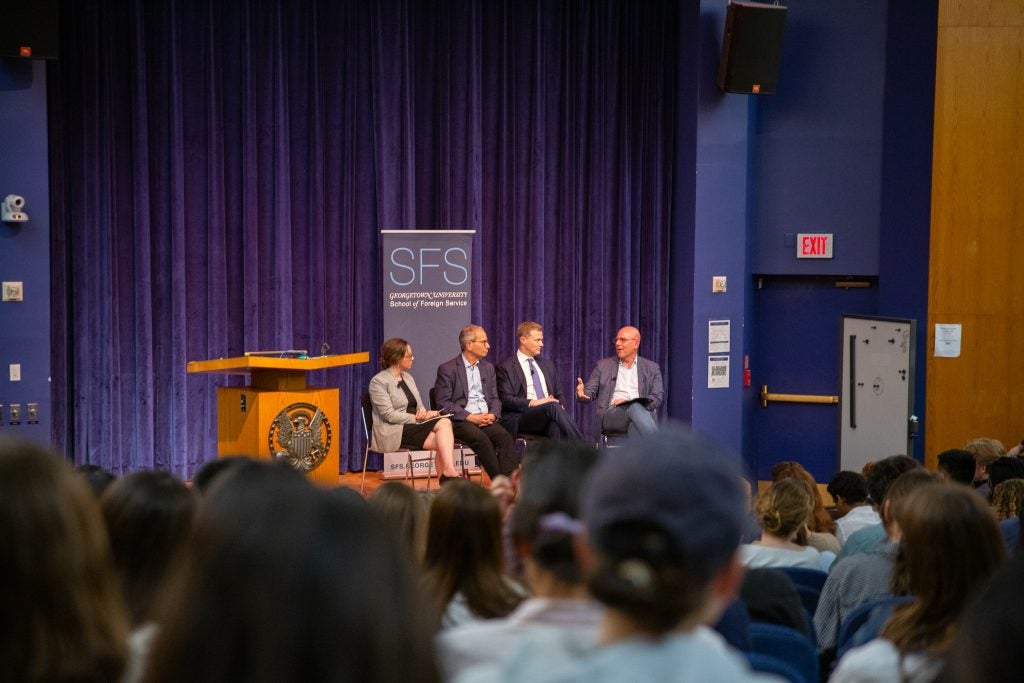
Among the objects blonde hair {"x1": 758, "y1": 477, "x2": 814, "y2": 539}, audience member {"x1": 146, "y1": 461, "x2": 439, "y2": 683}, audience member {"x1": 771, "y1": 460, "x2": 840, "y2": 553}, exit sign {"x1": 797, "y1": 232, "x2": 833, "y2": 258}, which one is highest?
exit sign {"x1": 797, "y1": 232, "x2": 833, "y2": 258}

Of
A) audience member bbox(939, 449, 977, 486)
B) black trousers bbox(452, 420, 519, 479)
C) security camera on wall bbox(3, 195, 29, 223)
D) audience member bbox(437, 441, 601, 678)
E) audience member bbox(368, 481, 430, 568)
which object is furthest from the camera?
black trousers bbox(452, 420, 519, 479)

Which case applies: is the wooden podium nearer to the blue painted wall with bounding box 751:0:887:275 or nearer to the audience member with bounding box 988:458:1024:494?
the audience member with bounding box 988:458:1024:494

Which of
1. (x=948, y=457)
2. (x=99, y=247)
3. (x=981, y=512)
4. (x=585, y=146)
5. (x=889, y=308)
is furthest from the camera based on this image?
(x=585, y=146)

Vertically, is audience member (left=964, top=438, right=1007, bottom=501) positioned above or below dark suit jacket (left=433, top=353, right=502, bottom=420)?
below

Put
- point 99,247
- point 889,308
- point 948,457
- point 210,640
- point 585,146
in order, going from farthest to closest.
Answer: point 585,146
point 889,308
point 99,247
point 948,457
point 210,640

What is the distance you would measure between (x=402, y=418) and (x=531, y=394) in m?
1.20

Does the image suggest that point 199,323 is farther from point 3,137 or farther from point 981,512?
point 981,512

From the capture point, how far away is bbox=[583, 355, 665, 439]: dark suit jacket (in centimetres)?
881

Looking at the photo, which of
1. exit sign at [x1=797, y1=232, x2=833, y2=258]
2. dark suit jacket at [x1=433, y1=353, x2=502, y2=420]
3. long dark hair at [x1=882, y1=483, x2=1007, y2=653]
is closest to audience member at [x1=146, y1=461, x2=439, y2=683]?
long dark hair at [x1=882, y1=483, x2=1007, y2=653]

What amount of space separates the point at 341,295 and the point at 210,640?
29.2ft

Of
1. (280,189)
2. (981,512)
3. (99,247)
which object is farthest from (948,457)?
(99,247)

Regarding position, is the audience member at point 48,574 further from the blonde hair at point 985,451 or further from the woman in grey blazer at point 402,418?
the woman in grey blazer at point 402,418

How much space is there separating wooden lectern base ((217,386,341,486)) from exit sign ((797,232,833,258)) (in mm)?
4489

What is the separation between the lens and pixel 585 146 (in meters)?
10.4
